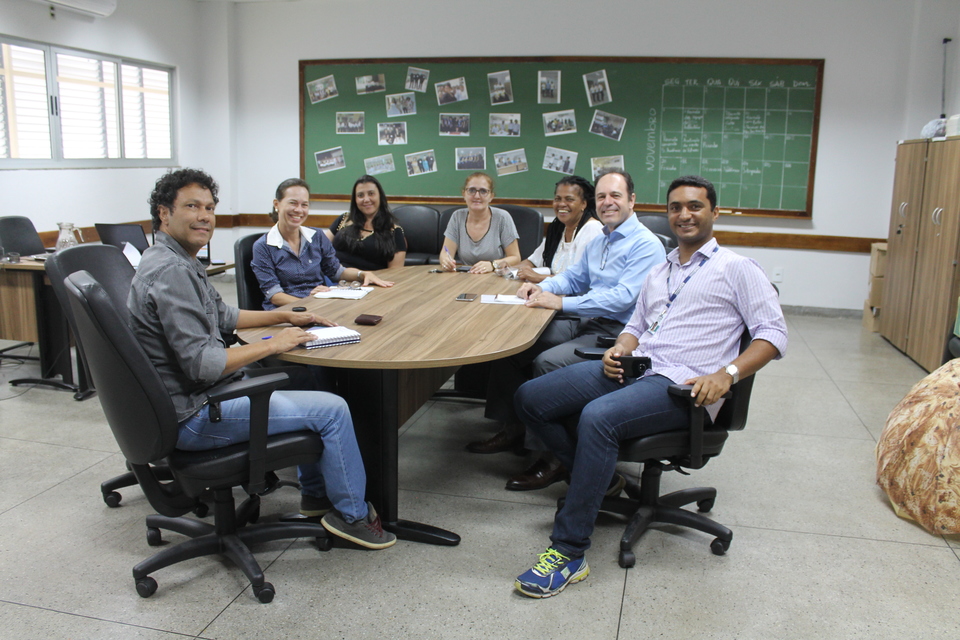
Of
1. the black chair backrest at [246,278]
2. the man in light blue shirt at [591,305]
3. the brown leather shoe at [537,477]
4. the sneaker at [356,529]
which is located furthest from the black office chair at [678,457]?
the black chair backrest at [246,278]

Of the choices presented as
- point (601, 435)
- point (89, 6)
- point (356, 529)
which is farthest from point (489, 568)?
point (89, 6)

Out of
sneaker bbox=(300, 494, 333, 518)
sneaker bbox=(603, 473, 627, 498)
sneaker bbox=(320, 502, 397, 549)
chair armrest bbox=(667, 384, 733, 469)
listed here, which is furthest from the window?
chair armrest bbox=(667, 384, 733, 469)

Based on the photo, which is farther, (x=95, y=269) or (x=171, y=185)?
(x=95, y=269)

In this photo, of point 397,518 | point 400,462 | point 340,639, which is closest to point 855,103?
point 400,462

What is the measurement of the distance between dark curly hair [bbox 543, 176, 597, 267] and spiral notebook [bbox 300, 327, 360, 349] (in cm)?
154

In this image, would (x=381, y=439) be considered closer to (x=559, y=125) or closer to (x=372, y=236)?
(x=372, y=236)

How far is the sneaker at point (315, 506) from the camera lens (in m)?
2.45

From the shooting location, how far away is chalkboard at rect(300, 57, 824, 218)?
19.4 feet

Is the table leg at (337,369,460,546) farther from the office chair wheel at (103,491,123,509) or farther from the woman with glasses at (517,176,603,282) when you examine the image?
the woman with glasses at (517,176,603,282)

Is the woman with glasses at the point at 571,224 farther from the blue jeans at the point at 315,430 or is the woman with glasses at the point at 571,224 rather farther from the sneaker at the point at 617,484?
the blue jeans at the point at 315,430

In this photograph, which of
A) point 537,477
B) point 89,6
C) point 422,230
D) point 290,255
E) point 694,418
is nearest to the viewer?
point 694,418

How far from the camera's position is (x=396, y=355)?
7.05ft

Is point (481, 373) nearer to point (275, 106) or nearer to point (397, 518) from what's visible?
point (397, 518)

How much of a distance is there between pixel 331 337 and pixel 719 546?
1.42 metres
